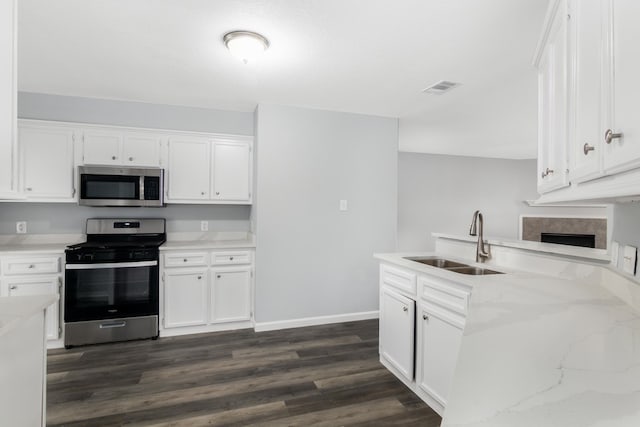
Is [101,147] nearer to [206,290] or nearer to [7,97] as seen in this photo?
[206,290]

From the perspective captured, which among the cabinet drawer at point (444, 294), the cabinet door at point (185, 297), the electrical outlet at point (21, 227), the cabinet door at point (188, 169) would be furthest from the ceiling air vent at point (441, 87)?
the electrical outlet at point (21, 227)

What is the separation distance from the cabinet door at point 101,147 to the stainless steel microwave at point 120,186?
13cm

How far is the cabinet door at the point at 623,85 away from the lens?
719mm

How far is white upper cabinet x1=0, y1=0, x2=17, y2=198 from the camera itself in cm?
123

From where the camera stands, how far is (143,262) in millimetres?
3232

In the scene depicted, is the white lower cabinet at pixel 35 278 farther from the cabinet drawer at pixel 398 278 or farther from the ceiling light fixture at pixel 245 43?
the cabinet drawer at pixel 398 278

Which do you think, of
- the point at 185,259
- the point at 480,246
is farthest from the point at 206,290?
the point at 480,246

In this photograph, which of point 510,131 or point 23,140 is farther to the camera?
point 510,131

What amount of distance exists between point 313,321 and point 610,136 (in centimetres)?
333

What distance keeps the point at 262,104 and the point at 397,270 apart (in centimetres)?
227

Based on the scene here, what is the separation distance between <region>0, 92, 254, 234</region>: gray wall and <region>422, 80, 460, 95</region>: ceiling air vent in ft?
6.67

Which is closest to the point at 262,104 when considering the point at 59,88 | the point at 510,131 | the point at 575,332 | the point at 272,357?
the point at 59,88

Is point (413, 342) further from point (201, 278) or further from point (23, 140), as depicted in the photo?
point (23, 140)

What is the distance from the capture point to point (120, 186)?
3.37 m
